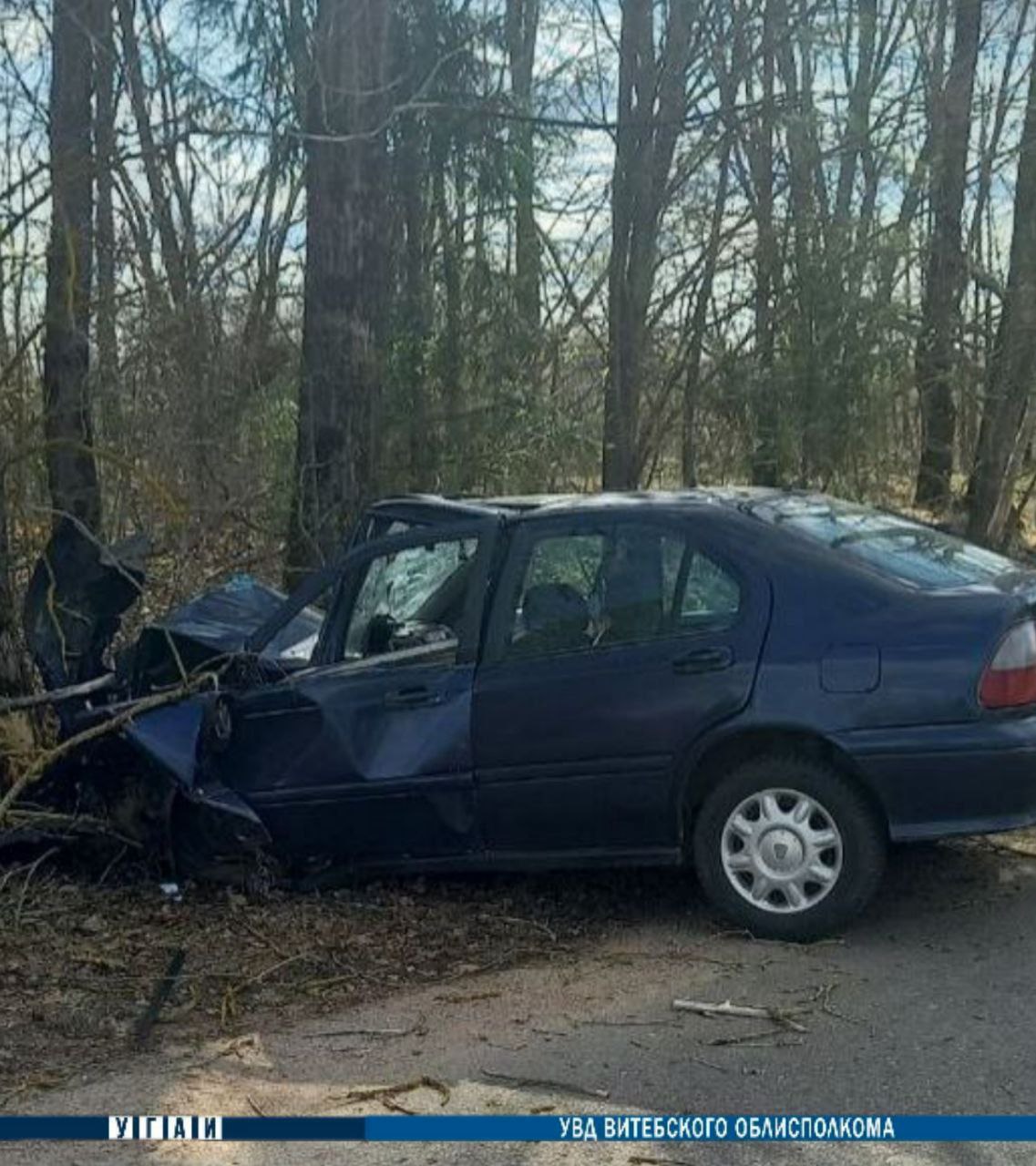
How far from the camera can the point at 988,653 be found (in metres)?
5.30

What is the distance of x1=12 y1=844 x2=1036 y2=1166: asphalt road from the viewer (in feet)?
13.7

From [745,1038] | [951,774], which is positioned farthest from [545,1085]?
[951,774]

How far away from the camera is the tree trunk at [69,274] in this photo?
8992 mm

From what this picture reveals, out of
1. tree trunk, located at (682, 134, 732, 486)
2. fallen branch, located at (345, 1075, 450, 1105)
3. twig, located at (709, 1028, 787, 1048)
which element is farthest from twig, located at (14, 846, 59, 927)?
tree trunk, located at (682, 134, 732, 486)

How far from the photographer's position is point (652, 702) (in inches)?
221

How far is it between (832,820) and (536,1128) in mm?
1784

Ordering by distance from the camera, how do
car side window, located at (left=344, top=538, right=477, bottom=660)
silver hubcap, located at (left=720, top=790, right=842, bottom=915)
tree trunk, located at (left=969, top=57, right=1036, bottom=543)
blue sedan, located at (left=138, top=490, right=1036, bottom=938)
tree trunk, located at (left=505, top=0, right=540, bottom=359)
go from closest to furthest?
blue sedan, located at (left=138, top=490, right=1036, bottom=938), silver hubcap, located at (left=720, top=790, right=842, bottom=915), car side window, located at (left=344, top=538, right=477, bottom=660), tree trunk, located at (left=505, top=0, right=540, bottom=359), tree trunk, located at (left=969, top=57, right=1036, bottom=543)

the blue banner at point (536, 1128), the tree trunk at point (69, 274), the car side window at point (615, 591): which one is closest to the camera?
the blue banner at point (536, 1128)

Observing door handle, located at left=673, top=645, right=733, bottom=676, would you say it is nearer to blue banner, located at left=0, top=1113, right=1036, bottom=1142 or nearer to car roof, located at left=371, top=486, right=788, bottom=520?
car roof, located at left=371, top=486, right=788, bottom=520

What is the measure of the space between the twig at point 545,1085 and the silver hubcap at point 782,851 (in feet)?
4.44

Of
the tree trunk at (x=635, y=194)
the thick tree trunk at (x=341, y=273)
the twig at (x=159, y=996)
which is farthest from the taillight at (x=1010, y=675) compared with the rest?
the tree trunk at (x=635, y=194)

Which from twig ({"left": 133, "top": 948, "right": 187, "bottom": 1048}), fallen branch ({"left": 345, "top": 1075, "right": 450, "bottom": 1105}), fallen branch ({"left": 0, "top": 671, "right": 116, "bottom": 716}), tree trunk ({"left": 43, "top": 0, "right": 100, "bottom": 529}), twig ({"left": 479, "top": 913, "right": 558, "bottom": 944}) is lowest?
twig ({"left": 133, "top": 948, "right": 187, "bottom": 1048})

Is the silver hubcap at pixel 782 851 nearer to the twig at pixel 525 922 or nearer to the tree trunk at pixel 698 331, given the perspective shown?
the twig at pixel 525 922

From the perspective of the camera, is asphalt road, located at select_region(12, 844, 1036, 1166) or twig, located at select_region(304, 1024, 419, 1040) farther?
twig, located at select_region(304, 1024, 419, 1040)
